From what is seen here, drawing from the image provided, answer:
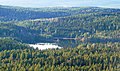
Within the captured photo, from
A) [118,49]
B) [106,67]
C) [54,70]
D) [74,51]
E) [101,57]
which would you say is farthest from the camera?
[118,49]

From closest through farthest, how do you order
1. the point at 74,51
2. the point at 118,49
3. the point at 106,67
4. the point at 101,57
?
the point at 106,67 → the point at 101,57 → the point at 74,51 → the point at 118,49

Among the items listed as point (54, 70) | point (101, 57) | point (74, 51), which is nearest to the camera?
point (54, 70)

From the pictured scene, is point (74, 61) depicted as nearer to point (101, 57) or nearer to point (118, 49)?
point (101, 57)

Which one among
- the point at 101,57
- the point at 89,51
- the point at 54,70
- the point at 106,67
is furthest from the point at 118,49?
the point at 54,70

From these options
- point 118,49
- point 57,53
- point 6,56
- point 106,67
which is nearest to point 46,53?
point 57,53

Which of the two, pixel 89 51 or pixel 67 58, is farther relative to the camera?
pixel 89 51

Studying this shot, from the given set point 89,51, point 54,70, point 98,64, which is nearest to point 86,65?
point 98,64

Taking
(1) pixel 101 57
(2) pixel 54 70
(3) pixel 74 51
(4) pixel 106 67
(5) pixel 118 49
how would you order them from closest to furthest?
(2) pixel 54 70 < (4) pixel 106 67 < (1) pixel 101 57 < (3) pixel 74 51 < (5) pixel 118 49

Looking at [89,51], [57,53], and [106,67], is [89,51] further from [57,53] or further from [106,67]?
[106,67]

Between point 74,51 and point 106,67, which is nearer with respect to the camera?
point 106,67
